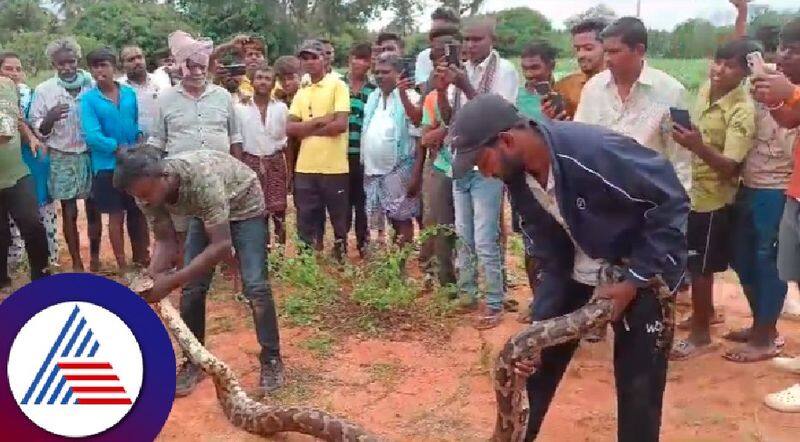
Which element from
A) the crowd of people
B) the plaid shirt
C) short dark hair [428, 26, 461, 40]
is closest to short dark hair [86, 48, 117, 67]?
the crowd of people

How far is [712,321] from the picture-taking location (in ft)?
18.4

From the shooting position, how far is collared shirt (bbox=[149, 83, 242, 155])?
6.01 m

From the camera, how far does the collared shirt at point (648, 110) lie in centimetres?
448

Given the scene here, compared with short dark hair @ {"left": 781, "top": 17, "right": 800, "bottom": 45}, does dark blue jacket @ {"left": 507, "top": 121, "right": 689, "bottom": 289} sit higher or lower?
lower

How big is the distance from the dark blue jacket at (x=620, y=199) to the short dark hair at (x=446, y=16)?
11.7 ft

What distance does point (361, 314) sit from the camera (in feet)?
18.9

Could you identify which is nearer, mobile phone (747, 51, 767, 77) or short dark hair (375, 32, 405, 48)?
mobile phone (747, 51, 767, 77)

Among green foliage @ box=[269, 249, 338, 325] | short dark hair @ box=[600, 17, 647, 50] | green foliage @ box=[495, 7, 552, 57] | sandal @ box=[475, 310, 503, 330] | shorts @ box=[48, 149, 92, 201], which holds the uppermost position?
green foliage @ box=[495, 7, 552, 57]

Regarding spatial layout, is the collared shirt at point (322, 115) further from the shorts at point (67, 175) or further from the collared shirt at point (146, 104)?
the shorts at point (67, 175)

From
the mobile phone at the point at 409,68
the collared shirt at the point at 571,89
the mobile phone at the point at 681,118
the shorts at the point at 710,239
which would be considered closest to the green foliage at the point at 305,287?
the mobile phone at the point at 409,68

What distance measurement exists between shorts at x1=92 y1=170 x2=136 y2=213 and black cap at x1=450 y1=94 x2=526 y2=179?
453cm

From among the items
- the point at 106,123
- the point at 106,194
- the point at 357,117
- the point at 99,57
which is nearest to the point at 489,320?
the point at 357,117

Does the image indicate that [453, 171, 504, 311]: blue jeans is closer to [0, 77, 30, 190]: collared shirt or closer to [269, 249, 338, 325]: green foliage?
[269, 249, 338, 325]: green foliage

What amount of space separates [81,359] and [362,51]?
17.6 ft
